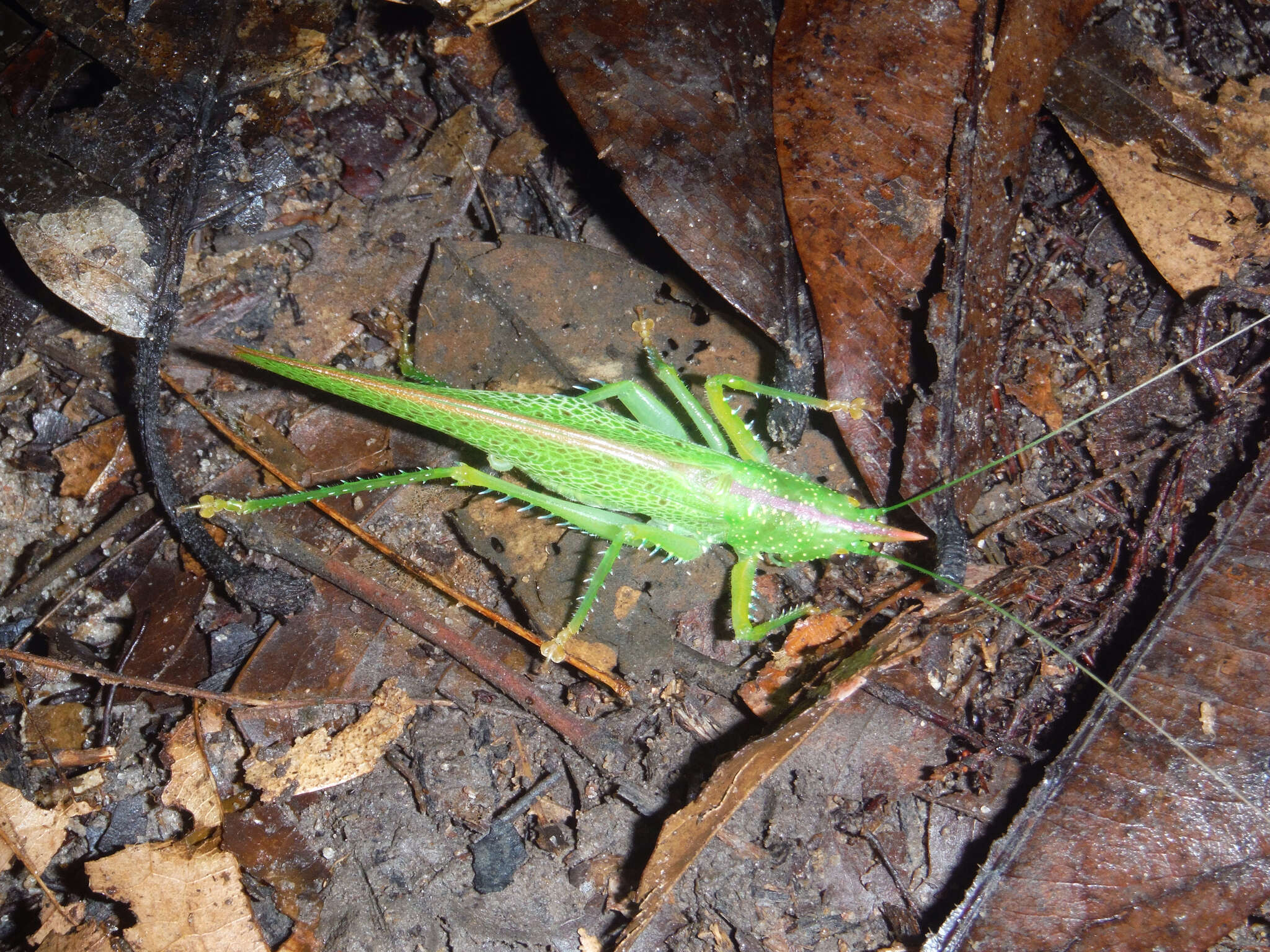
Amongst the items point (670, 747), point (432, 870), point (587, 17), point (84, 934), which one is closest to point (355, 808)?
point (432, 870)

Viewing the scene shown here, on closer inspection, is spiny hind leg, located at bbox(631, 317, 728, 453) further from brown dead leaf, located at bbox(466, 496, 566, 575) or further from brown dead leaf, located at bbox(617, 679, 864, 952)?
brown dead leaf, located at bbox(617, 679, 864, 952)

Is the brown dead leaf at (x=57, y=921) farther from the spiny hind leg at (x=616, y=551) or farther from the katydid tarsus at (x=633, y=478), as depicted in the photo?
the spiny hind leg at (x=616, y=551)

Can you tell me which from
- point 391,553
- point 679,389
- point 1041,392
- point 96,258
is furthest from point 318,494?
point 1041,392

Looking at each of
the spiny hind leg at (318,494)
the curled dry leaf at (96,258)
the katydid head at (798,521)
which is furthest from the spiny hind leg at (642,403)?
the curled dry leaf at (96,258)

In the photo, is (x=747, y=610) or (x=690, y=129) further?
(x=747, y=610)

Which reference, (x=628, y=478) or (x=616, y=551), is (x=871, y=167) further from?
(x=616, y=551)

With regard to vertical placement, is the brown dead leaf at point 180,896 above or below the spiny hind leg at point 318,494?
below

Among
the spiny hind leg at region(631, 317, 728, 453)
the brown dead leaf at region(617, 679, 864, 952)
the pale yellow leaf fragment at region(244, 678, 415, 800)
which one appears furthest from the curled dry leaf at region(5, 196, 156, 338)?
the brown dead leaf at region(617, 679, 864, 952)
